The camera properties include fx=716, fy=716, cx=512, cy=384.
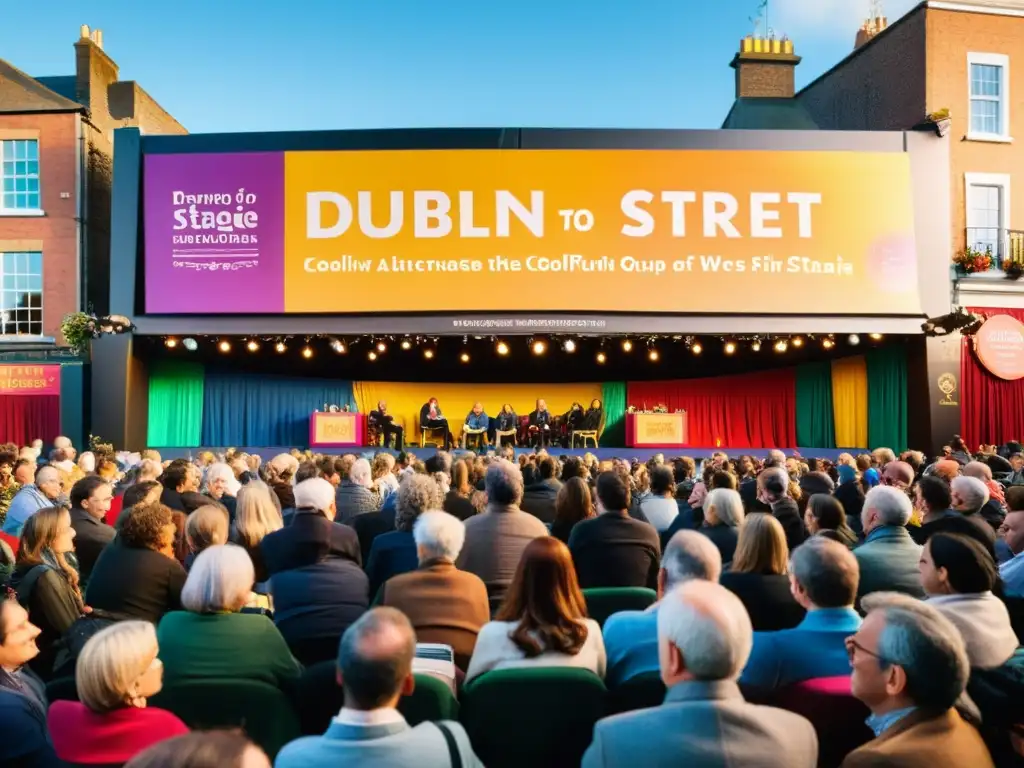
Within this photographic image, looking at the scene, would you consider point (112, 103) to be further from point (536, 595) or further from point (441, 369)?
point (536, 595)

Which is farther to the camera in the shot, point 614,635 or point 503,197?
point 503,197

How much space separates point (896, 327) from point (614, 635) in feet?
43.0

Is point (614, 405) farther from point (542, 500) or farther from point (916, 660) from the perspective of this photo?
point (916, 660)

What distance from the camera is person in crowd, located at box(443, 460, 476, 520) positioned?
5016mm

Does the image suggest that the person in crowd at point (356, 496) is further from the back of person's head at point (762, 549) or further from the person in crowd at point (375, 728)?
the person in crowd at point (375, 728)

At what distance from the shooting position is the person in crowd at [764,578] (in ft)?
9.28

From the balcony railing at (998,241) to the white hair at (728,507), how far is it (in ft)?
45.7

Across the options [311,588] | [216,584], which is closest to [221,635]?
[216,584]

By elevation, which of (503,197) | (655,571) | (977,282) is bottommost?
(655,571)

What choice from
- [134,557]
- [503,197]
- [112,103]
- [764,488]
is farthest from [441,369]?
[134,557]

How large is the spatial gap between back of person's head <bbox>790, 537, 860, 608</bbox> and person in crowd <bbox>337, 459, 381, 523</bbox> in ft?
11.9

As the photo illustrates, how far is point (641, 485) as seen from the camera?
247 inches

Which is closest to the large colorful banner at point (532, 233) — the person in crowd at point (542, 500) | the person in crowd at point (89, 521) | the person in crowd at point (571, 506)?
the person in crowd at point (542, 500)

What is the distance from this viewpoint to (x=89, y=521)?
13.6ft
